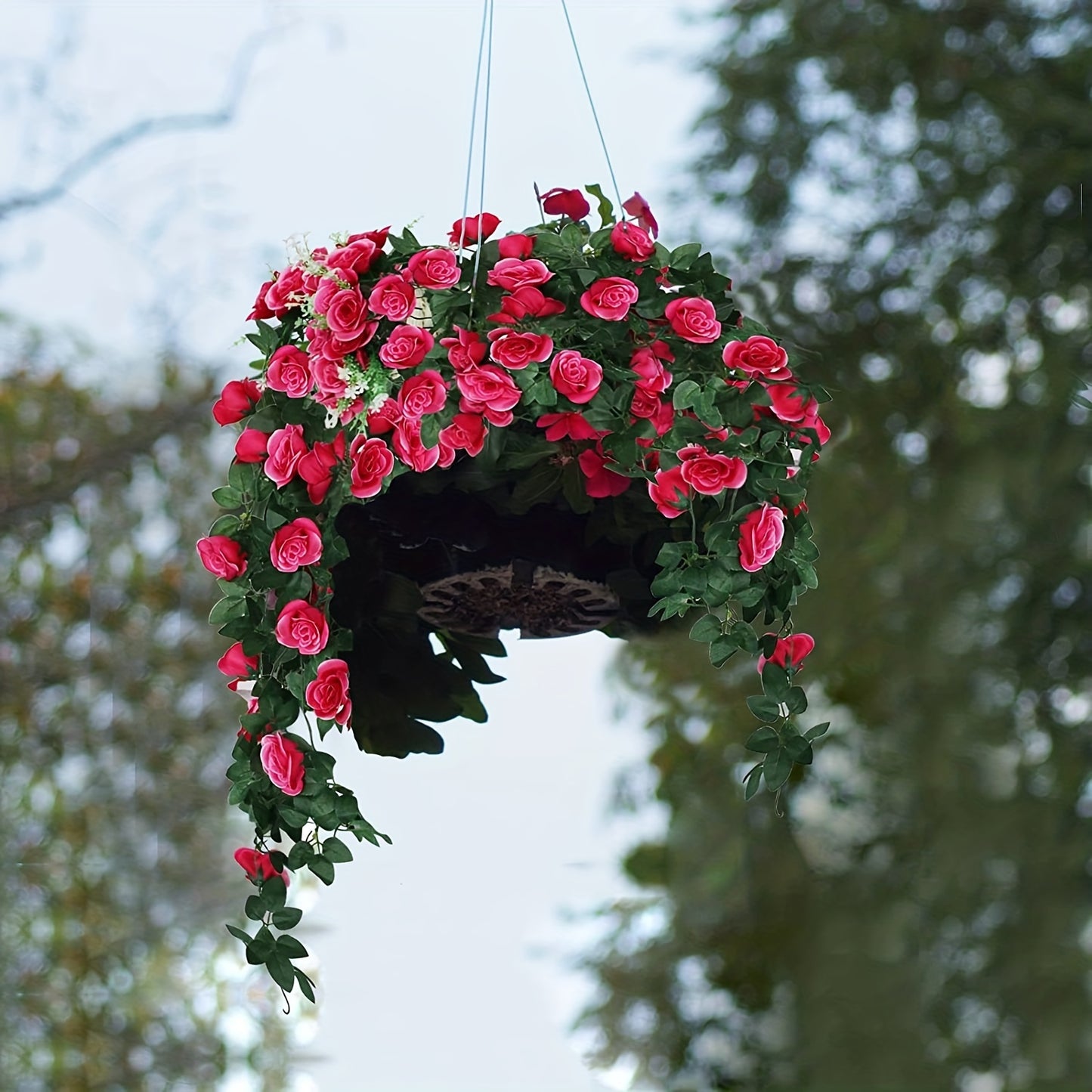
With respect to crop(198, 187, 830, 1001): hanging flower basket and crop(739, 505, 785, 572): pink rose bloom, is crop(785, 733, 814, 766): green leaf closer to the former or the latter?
crop(198, 187, 830, 1001): hanging flower basket

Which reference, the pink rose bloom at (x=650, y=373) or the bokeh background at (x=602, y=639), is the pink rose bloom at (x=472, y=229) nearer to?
the pink rose bloom at (x=650, y=373)

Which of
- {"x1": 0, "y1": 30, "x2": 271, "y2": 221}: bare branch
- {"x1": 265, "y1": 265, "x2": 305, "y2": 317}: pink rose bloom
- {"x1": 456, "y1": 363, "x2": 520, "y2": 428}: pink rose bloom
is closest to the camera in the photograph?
{"x1": 456, "y1": 363, "x2": 520, "y2": 428}: pink rose bloom

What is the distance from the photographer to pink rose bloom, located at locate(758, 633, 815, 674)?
982 millimetres

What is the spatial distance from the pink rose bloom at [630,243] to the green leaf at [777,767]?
38 cm

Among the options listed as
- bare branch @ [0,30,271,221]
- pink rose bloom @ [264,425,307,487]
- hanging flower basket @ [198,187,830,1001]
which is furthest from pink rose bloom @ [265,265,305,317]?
bare branch @ [0,30,271,221]

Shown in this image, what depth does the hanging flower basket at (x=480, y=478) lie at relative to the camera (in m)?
0.89

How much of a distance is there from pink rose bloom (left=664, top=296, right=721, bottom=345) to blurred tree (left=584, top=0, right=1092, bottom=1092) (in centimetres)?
116

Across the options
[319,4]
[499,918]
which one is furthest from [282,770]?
[319,4]

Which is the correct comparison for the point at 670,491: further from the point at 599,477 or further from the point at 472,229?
the point at 472,229

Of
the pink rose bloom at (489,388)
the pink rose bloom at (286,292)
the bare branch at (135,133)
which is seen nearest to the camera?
the pink rose bloom at (489,388)

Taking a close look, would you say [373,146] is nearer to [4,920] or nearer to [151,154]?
[151,154]

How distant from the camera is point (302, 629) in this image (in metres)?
0.90

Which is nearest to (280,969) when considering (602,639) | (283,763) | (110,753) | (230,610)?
(283,763)

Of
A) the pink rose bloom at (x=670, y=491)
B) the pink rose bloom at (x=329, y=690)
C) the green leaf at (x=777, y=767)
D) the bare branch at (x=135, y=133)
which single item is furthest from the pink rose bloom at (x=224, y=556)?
the bare branch at (x=135, y=133)
